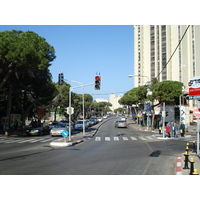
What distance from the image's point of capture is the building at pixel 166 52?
235 feet

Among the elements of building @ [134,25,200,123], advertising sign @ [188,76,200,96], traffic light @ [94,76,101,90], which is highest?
building @ [134,25,200,123]

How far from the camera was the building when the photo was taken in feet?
235

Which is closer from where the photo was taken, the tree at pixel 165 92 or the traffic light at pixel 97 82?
the traffic light at pixel 97 82

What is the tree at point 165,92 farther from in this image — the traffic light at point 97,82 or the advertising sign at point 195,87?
the advertising sign at point 195,87

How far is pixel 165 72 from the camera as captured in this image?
283 feet

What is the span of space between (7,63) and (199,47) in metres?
61.4

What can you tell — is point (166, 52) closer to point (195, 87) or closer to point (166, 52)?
point (166, 52)

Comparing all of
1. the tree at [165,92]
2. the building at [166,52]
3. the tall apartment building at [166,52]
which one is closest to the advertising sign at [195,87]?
the tree at [165,92]

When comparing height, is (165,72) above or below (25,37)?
above

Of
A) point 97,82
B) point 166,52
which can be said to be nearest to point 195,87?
point 97,82

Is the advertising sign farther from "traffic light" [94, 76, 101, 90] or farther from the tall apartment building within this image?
the tall apartment building

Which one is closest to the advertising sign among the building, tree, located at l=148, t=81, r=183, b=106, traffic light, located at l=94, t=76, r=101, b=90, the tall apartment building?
traffic light, located at l=94, t=76, r=101, b=90
